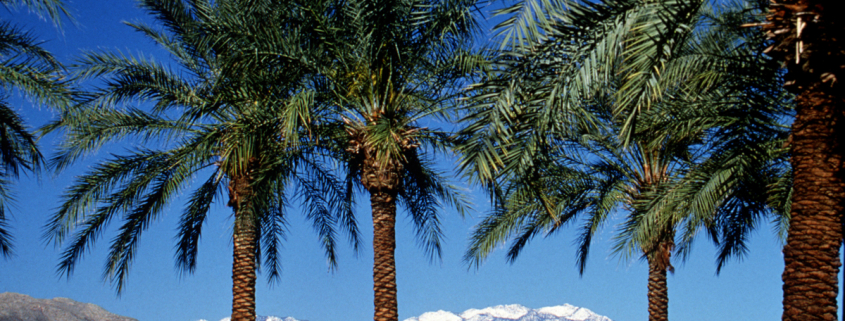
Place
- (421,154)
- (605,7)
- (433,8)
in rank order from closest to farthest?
1. (605,7)
2. (433,8)
3. (421,154)

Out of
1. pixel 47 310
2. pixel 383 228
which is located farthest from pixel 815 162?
pixel 47 310

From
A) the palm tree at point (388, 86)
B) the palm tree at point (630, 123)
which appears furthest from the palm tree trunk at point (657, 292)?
the palm tree at point (388, 86)

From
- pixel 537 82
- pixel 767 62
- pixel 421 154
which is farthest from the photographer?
pixel 421 154

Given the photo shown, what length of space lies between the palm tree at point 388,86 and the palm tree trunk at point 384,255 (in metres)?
0.02

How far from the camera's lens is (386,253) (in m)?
11.6

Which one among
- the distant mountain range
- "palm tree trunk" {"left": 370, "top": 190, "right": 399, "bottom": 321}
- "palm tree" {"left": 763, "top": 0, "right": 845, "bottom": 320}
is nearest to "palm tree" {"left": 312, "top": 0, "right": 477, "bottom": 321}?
"palm tree trunk" {"left": 370, "top": 190, "right": 399, "bottom": 321}

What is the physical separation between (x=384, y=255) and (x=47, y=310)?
36661 millimetres

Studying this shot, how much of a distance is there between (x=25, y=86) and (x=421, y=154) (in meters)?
6.53

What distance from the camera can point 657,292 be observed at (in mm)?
15305

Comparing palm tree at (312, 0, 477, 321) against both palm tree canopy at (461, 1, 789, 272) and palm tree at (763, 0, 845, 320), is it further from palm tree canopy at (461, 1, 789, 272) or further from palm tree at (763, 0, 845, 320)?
palm tree at (763, 0, 845, 320)

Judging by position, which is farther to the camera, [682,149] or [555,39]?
[682,149]

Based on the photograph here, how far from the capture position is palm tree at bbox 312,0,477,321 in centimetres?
1105

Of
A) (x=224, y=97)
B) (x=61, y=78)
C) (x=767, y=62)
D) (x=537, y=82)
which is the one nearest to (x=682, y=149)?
(x=767, y=62)

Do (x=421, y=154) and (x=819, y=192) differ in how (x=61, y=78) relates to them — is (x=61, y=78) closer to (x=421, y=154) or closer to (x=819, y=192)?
(x=421, y=154)
